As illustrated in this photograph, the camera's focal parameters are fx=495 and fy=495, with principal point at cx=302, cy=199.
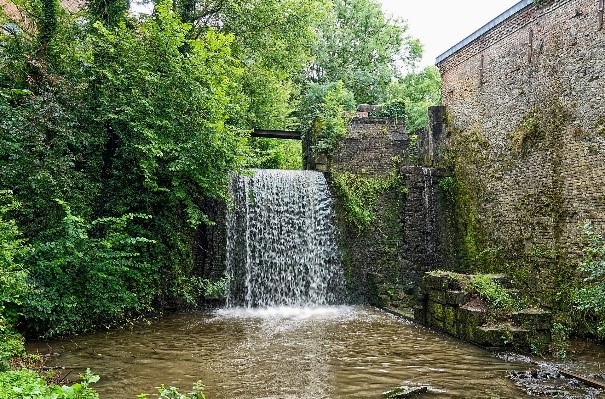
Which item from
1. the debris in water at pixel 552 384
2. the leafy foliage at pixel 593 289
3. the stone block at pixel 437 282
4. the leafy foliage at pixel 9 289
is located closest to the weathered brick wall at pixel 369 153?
the stone block at pixel 437 282

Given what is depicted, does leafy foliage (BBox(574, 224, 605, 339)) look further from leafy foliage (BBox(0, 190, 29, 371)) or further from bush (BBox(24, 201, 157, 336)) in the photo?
leafy foliage (BBox(0, 190, 29, 371))

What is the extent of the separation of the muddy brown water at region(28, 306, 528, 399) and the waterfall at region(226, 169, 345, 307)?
2.11 metres

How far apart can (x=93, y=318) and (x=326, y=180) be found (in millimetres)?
6635

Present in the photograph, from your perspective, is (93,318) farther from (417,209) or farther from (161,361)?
(417,209)

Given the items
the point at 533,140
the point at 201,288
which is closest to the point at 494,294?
the point at 533,140

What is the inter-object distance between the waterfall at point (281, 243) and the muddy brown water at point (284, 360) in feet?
6.91

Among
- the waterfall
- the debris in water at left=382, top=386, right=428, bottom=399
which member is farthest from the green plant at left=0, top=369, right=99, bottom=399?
the waterfall

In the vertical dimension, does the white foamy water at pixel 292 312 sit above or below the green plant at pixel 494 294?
below

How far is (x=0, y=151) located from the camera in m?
7.64

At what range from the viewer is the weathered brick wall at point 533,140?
832 centimetres

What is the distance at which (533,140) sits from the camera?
960cm

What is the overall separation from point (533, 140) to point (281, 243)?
579 centimetres

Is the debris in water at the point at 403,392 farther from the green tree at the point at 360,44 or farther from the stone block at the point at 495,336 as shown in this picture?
the green tree at the point at 360,44

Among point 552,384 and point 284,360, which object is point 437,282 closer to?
point 552,384
